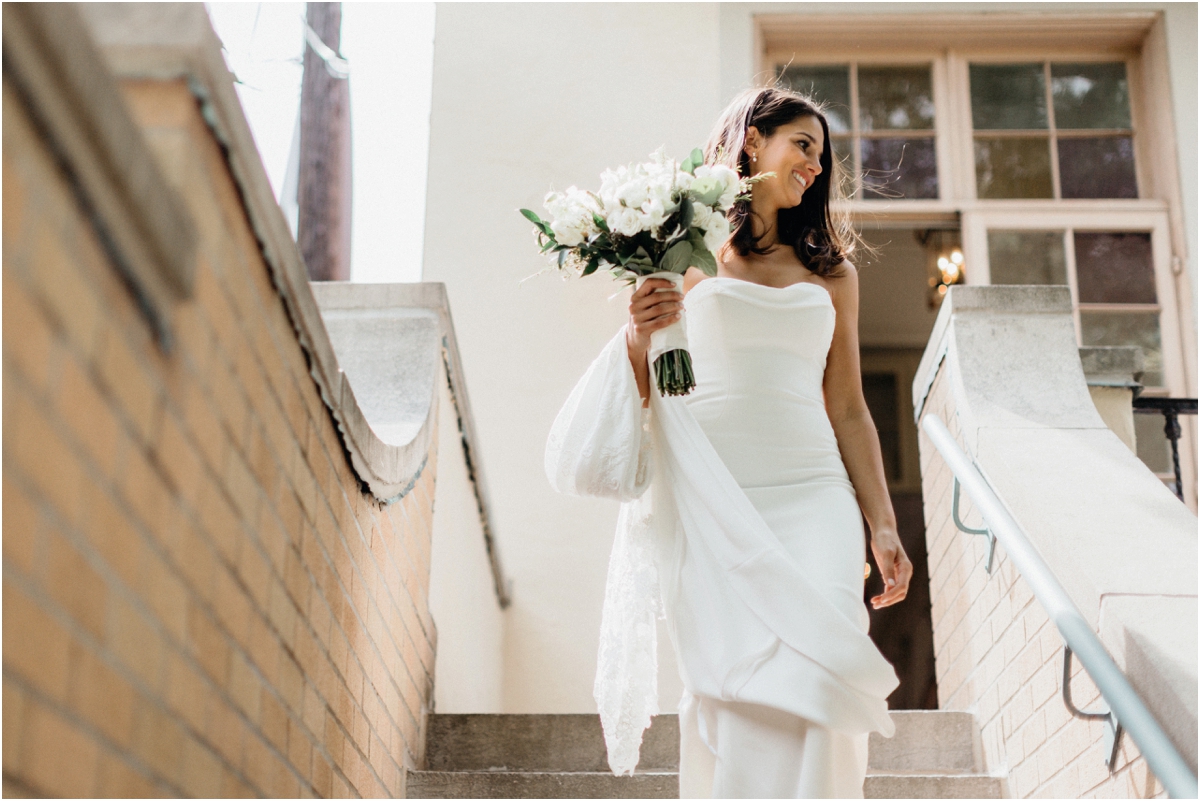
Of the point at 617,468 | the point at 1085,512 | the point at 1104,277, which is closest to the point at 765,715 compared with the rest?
the point at 617,468

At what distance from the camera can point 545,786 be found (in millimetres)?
3654

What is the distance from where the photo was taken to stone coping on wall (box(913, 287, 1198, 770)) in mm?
2516

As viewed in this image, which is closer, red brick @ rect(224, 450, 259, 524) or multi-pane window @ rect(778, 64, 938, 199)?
red brick @ rect(224, 450, 259, 524)

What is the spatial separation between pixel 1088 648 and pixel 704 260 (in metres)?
1.21

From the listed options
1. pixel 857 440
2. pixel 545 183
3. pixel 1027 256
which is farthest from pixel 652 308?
pixel 1027 256

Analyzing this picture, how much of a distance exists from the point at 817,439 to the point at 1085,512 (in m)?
0.68

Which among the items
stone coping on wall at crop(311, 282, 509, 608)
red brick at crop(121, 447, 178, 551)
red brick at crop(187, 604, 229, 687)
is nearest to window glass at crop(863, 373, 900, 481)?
stone coping on wall at crop(311, 282, 509, 608)

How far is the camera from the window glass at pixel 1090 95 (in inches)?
305

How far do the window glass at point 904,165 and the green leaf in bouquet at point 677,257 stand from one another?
499cm

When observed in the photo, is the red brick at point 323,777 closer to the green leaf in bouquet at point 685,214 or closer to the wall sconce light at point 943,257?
the green leaf in bouquet at point 685,214

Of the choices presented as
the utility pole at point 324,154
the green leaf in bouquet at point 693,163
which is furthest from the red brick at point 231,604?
the utility pole at point 324,154

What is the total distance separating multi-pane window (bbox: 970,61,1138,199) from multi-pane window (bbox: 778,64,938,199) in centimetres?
31

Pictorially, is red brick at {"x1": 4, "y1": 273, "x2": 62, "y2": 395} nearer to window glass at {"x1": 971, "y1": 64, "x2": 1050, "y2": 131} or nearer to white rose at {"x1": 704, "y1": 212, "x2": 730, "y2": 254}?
white rose at {"x1": 704, "y1": 212, "x2": 730, "y2": 254}

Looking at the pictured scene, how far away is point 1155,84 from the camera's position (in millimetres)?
7633
